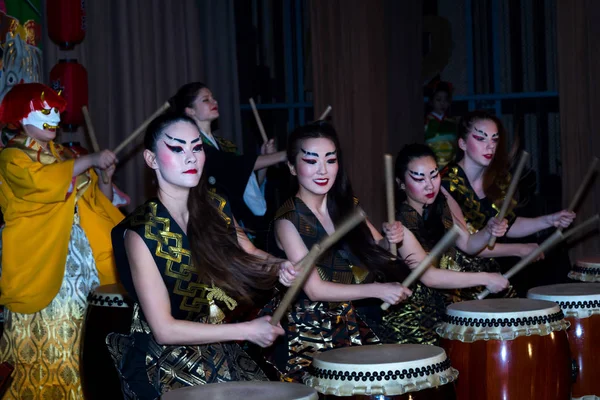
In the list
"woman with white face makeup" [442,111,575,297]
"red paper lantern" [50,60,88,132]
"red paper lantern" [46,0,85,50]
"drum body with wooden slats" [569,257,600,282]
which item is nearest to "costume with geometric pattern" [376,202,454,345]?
"woman with white face makeup" [442,111,575,297]

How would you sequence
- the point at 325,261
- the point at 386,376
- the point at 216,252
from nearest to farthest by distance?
the point at 386,376
the point at 216,252
the point at 325,261

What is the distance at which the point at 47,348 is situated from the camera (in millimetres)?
3232

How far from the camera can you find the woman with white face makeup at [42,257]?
3.22 metres

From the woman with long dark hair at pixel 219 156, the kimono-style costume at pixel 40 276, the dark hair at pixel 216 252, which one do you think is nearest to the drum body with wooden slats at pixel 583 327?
the dark hair at pixel 216 252

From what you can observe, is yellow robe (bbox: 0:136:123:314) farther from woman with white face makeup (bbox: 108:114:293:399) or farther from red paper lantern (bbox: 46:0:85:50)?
red paper lantern (bbox: 46:0:85:50)

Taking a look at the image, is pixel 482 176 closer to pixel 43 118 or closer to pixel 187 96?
pixel 187 96

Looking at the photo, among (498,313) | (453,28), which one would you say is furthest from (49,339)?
(453,28)

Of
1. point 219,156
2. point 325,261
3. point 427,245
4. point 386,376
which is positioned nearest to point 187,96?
point 219,156

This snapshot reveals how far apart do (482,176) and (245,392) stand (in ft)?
6.48

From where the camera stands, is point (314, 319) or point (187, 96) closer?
point (314, 319)

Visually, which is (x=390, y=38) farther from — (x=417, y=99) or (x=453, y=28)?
(x=453, y=28)

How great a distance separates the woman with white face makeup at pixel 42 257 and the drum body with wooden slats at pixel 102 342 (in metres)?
0.46

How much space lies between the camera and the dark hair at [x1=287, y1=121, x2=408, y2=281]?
2.70m

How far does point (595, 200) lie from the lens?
4.63m
